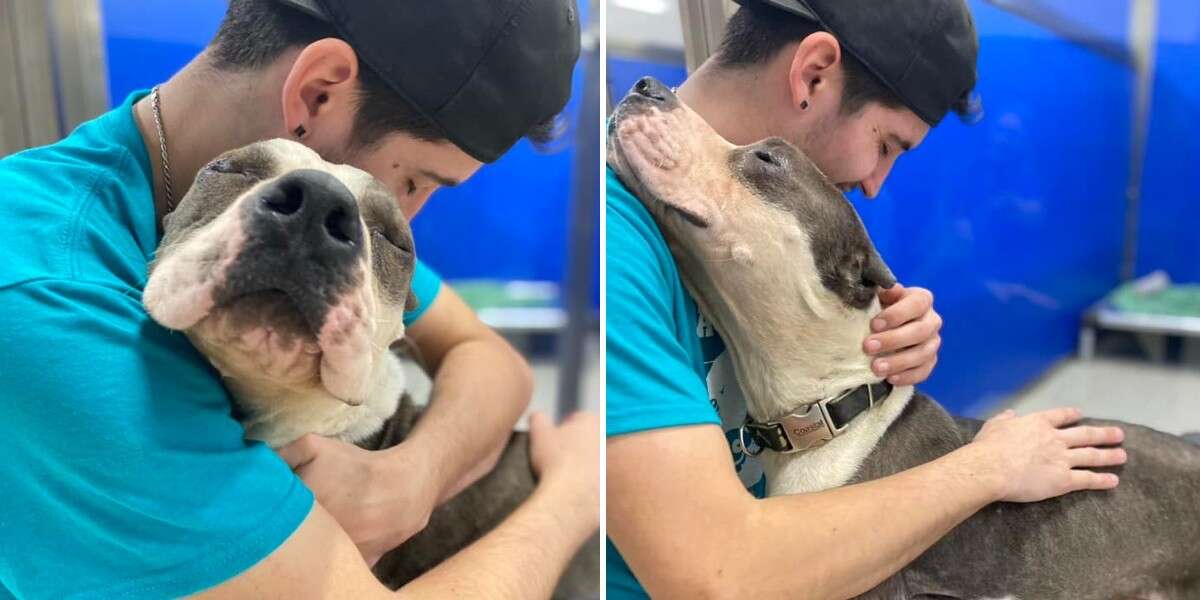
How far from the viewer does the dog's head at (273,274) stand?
2.94 feet

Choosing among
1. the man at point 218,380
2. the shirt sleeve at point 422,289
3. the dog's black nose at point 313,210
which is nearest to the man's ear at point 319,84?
the man at point 218,380

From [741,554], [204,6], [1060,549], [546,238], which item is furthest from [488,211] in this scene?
[1060,549]

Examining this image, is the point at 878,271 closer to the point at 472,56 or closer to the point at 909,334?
the point at 909,334

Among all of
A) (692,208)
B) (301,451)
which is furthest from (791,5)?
(301,451)

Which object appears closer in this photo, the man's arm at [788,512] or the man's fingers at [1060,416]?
the man's arm at [788,512]

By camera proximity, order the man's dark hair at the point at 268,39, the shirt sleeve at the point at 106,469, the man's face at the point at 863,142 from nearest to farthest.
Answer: the shirt sleeve at the point at 106,469, the man's dark hair at the point at 268,39, the man's face at the point at 863,142

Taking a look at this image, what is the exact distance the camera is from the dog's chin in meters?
0.91

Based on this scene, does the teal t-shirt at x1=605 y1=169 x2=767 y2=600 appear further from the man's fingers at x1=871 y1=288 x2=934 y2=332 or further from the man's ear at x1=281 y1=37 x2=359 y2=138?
the man's ear at x1=281 y1=37 x2=359 y2=138

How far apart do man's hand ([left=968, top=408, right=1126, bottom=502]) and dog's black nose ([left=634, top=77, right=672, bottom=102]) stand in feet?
2.11

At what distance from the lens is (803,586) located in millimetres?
1136

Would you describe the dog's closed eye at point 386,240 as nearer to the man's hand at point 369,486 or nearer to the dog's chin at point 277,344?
the dog's chin at point 277,344

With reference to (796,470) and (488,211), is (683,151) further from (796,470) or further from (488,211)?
(796,470)

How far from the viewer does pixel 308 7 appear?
3.25ft

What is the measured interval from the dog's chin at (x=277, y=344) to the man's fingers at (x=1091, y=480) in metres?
0.99
